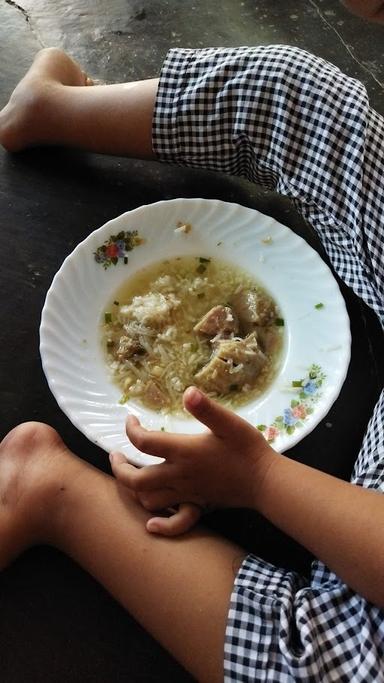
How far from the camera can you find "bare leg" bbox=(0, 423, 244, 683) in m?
0.77

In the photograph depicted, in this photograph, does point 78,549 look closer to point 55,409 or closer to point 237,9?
point 55,409

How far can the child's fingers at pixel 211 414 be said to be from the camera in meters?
0.76

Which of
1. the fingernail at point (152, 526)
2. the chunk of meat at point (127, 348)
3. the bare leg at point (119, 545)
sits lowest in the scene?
the bare leg at point (119, 545)

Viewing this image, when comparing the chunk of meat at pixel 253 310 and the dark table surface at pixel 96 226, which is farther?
the chunk of meat at pixel 253 310

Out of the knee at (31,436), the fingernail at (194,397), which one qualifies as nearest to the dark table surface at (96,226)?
the knee at (31,436)

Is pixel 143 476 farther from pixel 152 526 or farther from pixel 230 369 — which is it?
pixel 230 369

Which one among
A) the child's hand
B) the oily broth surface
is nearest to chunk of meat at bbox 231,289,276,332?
the oily broth surface

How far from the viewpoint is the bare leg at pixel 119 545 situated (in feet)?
2.52

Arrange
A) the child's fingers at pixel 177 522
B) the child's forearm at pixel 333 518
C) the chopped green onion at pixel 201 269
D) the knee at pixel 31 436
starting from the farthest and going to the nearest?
the chopped green onion at pixel 201 269 < the knee at pixel 31 436 < the child's fingers at pixel 177 522 < the child's forearm at pixel 333 518

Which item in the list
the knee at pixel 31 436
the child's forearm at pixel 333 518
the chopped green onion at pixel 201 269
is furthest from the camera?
the chopped green onion at pixel 201 269

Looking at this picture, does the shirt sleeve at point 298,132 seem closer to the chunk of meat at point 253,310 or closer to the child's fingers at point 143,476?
the chunk of meat at point 253,310

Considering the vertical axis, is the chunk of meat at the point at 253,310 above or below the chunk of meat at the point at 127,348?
above

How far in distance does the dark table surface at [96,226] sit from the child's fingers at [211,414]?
19cm

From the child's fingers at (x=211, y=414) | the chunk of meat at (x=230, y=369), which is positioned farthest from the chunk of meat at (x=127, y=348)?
the child's fingers at (x=211, y=414)
